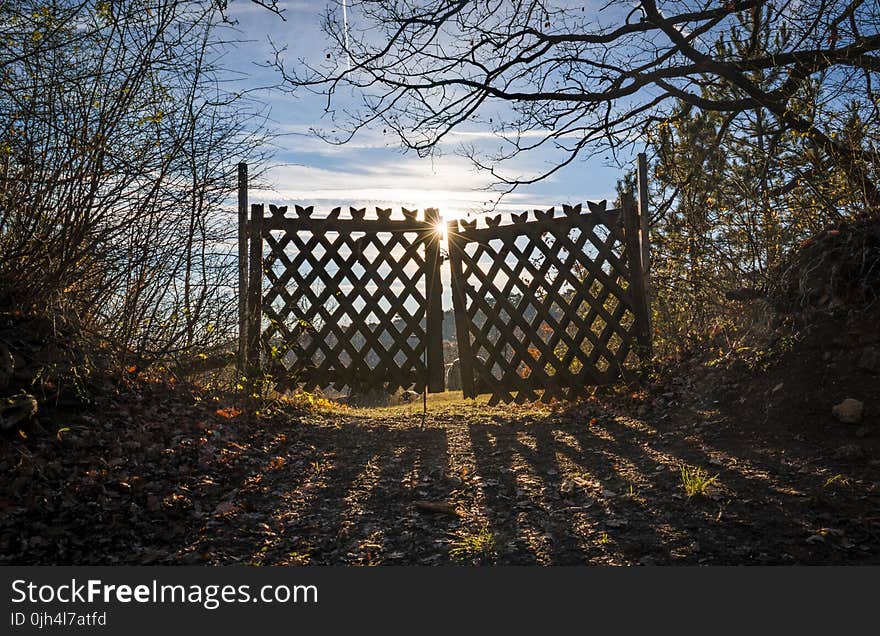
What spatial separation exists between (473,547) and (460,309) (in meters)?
4.17

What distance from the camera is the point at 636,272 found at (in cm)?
662

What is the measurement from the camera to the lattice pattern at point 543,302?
6.64m

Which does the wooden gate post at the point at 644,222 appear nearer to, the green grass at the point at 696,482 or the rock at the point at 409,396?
the green grass at the point at 696,482

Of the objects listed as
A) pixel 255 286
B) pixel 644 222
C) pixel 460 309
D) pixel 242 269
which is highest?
pixel 644 222

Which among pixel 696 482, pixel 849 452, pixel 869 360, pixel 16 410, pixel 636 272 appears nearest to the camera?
pixel 696 482

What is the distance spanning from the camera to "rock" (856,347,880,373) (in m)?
4.10

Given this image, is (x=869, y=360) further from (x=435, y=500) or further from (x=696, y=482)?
(x=435, y=500)

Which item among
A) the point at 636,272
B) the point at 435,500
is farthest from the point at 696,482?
the point at 636,272

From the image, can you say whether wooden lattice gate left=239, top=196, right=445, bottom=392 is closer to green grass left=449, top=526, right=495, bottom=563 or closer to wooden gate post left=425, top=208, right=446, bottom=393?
wooden gate post left=425, top=208, right=446, bottom=393

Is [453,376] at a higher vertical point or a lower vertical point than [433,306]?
lower

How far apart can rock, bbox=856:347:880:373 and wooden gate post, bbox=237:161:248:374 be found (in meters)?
5.27

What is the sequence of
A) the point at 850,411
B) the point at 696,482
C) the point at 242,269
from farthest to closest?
1. the point at 242,269
2. the point at 850,411
3. the point at 696,482

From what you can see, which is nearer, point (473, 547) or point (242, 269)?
point (473, 547)

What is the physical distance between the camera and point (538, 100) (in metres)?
6.50
